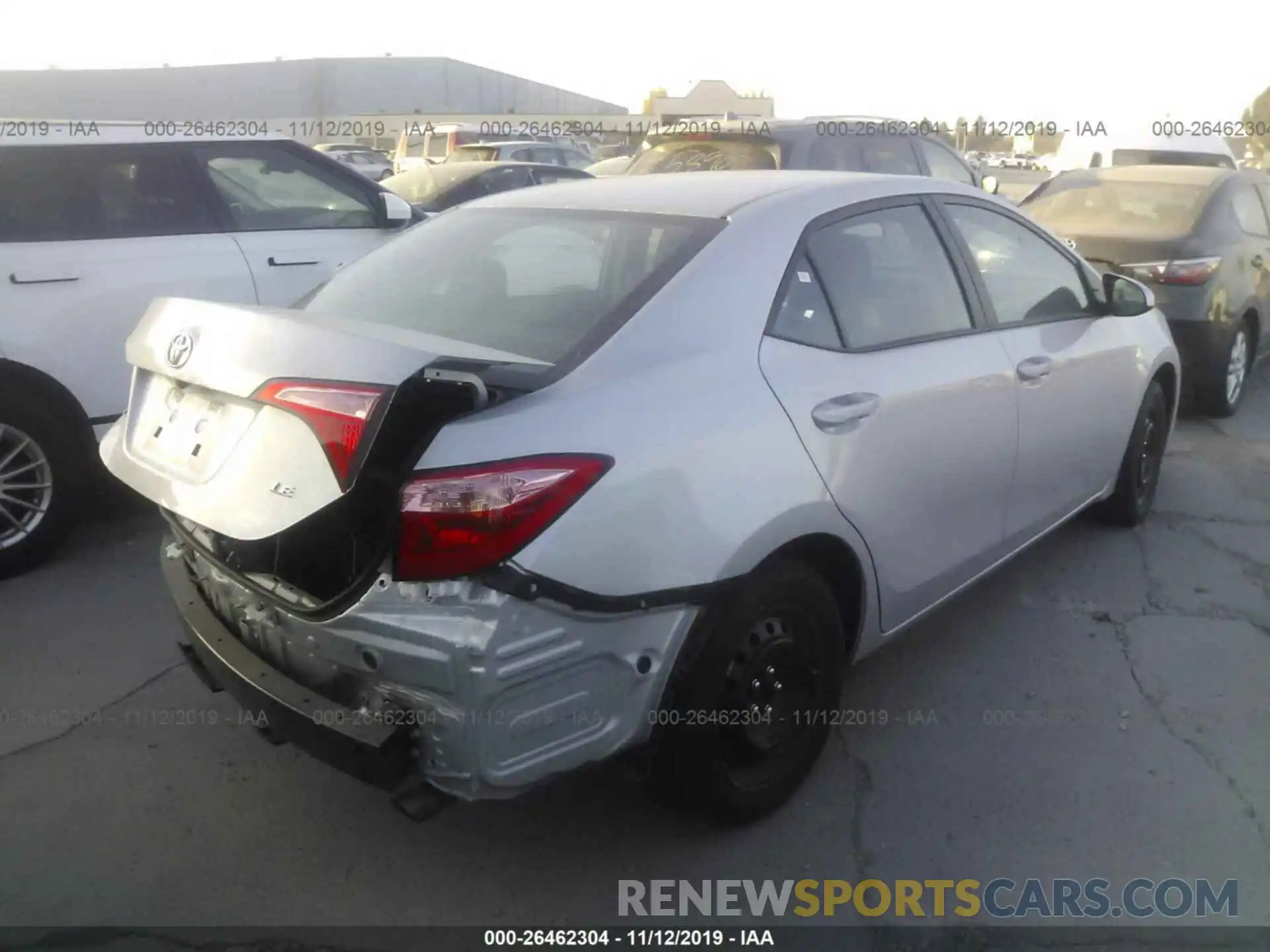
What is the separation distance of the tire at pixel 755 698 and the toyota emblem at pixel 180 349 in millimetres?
1322

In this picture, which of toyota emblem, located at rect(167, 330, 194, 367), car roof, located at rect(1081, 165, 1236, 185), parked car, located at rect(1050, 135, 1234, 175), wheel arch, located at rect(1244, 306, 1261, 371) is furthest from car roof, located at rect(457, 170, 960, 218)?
parked car, located at rect(1050, 135, 1234, 175)

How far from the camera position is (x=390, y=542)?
2188 mm

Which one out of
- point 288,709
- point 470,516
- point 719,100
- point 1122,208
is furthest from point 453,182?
point 719,100

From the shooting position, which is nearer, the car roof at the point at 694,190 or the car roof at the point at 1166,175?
the car roof at the point at 694,190

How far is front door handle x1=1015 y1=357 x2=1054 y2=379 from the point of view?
362 cm

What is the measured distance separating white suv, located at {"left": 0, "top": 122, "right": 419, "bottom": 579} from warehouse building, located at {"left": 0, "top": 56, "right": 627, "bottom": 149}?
38.8m

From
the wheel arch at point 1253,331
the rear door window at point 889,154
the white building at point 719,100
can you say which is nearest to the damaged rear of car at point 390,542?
the rear door window at point 889,154

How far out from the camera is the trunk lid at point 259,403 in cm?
213

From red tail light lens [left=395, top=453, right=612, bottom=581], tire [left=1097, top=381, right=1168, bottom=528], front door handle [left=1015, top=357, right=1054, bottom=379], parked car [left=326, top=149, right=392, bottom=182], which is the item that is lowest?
parked car [left=326, top=149, right=392, bottom=182]

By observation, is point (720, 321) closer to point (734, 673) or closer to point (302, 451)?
point (734, 673)

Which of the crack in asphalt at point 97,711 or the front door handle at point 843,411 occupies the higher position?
the front door handle at point 843,411

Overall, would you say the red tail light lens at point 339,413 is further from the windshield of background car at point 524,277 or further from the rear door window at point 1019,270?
the rear door window at point 1019,270

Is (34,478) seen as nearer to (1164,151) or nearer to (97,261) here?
(97,261)

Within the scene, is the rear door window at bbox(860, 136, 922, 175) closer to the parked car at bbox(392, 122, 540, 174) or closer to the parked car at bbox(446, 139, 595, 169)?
the parked car at bbox(446, 139, 595, 169)
